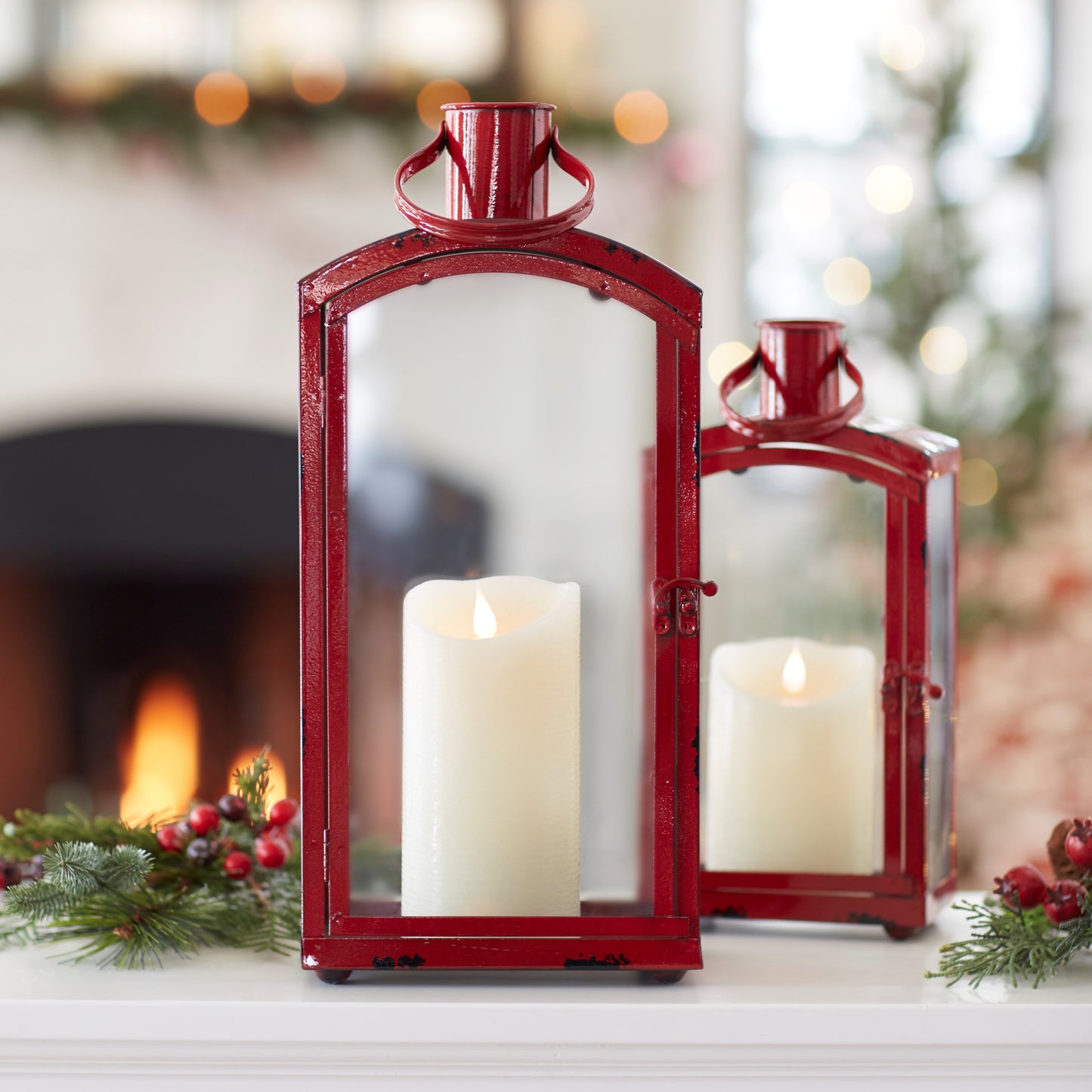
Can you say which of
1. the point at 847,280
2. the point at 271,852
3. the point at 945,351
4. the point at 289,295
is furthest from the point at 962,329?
the point at 271,852

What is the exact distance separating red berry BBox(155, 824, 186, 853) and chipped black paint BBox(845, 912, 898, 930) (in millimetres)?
364

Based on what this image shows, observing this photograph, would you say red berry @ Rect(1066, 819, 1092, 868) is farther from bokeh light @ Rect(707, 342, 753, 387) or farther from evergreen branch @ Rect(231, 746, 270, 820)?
bokeh light @ Rect(707, 342, 753, 387)

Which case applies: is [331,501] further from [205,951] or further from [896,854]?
[896,854]

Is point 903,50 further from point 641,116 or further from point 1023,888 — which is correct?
point 1023,888

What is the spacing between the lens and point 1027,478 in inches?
88.1

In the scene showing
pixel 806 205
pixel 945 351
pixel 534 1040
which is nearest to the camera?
pixel 534 1040

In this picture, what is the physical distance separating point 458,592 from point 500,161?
197 millimetres

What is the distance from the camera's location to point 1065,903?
61 centimetres

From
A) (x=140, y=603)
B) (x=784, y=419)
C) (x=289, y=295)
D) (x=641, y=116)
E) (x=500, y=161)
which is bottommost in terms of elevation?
(x=140, y=603)

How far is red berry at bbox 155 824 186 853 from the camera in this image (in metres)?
0.67

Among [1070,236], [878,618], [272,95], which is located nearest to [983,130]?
[1070,236]

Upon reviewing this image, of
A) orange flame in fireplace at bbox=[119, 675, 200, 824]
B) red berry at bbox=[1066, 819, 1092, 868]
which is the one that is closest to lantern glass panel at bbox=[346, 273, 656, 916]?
red berry at bbox=[1066, 819, 1092, 868]

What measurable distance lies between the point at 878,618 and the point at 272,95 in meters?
1.80

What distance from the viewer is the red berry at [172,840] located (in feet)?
2.20
